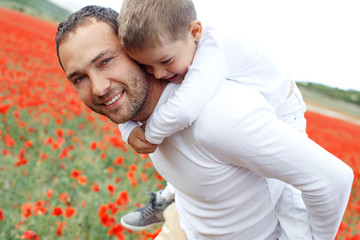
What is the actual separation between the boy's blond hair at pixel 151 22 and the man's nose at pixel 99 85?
6.3 inches

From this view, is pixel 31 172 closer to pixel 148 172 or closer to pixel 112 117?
pixel 148 172

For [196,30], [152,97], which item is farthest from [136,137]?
[196,30]

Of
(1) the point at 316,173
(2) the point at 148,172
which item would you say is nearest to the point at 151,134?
(1) the point at 316,173

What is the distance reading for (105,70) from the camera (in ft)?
4.62

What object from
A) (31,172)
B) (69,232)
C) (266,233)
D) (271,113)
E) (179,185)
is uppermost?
(271,113)

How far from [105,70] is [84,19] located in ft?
0.77

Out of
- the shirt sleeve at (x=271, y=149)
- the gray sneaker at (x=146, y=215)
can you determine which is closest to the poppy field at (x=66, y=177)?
the gray sneaker at (x=146, y=215)

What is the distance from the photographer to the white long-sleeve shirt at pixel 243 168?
114 cm

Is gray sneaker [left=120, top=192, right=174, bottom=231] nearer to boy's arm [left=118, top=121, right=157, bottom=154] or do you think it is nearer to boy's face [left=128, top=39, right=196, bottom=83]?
boy's arm [left=118, top=121, right=157, bottom=154]

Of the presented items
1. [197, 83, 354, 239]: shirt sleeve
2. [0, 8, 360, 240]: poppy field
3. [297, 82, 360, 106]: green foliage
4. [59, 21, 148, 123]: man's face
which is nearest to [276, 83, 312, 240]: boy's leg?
[197, 83, 354, 239]: shirt sleeve

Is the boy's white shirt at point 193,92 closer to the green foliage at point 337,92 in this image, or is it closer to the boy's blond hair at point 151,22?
the boy's blond hair at point 151,22

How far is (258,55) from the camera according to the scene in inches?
57.7

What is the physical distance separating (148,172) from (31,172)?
123cm

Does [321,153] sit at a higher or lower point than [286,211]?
higher
